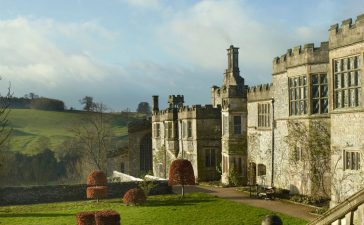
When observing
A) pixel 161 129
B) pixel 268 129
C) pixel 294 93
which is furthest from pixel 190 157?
pixel 294 93

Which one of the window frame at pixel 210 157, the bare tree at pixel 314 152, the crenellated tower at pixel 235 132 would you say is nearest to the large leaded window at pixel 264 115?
the crenellated tower at pixel 235 132

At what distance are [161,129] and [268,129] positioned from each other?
1883 centimetres

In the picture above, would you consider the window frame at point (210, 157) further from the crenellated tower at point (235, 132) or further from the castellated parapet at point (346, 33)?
the castellated parapet at point (346, 33)

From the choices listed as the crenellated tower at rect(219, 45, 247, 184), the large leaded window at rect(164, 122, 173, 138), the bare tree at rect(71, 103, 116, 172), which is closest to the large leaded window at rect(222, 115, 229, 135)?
the crenellated tower at rect(219, 45, 247, 184)

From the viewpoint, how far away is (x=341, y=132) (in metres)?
20.8

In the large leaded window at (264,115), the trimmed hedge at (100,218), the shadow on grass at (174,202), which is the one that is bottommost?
the shadow on grass at (174,202)

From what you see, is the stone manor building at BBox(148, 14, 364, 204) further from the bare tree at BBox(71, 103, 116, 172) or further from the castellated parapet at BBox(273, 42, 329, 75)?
the bare tree at BBox(71, 103, 116, 172)

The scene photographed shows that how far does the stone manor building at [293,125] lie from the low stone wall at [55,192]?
19.2ft

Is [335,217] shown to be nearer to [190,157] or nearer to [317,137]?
[317,137]

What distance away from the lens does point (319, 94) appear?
24.4m

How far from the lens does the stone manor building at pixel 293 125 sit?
66.6 ft

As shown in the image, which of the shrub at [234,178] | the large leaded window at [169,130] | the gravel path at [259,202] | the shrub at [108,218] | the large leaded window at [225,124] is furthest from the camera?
the large leaded window at [169,130]

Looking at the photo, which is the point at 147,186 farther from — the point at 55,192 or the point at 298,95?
the point at 298,95

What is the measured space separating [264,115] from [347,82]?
10.5 meters
